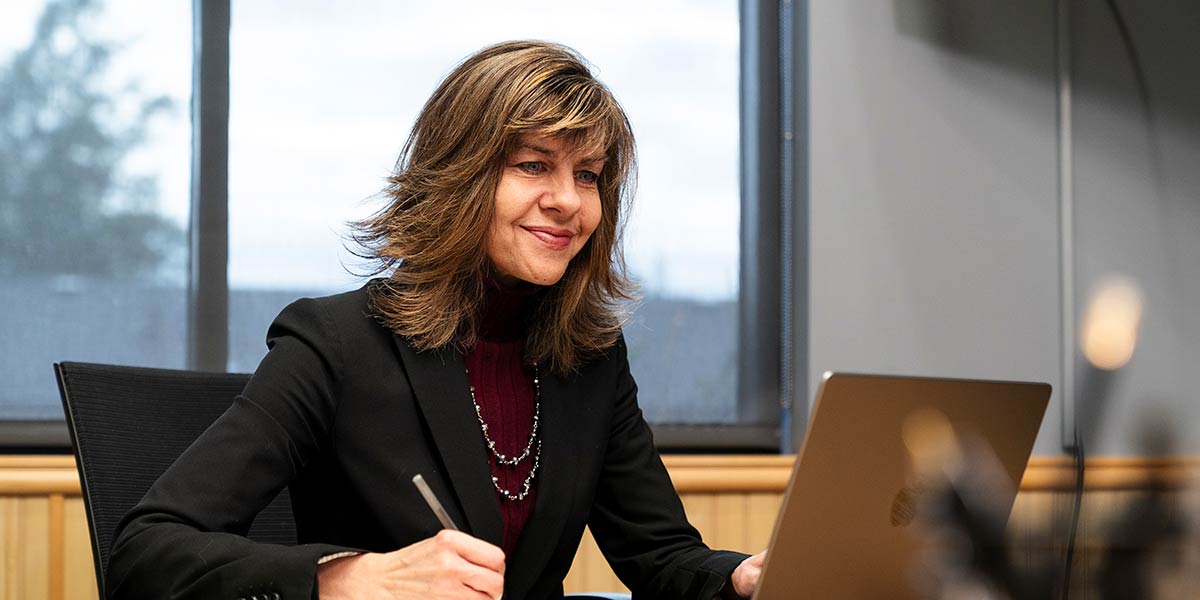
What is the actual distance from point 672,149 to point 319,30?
2.47 ft

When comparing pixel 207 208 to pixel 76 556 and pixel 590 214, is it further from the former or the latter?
pixel 590 214

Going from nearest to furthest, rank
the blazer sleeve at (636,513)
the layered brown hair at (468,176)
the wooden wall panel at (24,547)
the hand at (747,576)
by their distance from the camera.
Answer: the hand at (747,576), the layered brown hair at (468,176), the blazer sleeve at (636,513), the wooden wall panel at (24,547)

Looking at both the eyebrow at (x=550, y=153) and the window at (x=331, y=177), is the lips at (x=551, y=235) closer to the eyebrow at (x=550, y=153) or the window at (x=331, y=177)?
the eyebrow at (x=550, y=153)

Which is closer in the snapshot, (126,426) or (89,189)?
(126,426)

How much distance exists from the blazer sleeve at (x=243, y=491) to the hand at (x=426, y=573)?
2cm

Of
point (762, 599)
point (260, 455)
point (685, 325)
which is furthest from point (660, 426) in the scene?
point (762, 599)

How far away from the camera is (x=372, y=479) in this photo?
4.15 ft

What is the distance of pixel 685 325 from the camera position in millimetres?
2445

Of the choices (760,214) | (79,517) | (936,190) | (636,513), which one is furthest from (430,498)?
(936,190)

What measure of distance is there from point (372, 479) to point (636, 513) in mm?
386

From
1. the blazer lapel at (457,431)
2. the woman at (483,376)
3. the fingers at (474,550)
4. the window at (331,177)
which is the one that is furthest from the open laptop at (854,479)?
the window at (331,177)

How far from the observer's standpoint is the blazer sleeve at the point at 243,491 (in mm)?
1001

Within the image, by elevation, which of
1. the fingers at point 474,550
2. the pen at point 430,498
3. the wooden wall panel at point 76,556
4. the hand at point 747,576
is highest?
the pen at point 430,498

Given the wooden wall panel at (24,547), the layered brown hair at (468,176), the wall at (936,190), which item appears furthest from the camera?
the wall at (936,190)
